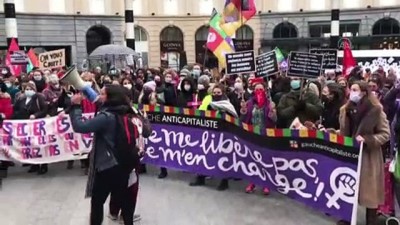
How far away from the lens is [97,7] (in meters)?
39.8

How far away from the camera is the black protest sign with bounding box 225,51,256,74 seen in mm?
9805

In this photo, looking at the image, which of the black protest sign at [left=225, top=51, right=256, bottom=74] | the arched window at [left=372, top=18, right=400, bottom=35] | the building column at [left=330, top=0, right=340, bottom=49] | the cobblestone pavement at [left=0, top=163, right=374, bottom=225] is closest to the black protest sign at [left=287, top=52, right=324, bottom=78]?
the black protest sign at [left=225, top=51, right=256, bottom=74]

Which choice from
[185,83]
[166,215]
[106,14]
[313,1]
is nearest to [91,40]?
[106,14]

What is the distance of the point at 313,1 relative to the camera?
135 ft

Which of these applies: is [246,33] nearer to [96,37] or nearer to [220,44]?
[96,37]

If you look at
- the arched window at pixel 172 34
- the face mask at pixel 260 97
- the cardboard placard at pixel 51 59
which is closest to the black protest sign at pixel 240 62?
the face mask at pixel 260 97

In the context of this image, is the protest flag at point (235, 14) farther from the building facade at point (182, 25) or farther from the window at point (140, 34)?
the window at point (140, 34)

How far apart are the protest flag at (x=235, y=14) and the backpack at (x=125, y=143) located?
1047 cm

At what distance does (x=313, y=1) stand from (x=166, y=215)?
121 feet

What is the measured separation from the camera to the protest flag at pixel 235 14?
15.6 metres

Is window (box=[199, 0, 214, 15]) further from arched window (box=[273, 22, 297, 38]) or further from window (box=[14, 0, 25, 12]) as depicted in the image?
window (box=[14, 0, 25, 12])

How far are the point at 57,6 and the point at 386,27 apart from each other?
23.2 m

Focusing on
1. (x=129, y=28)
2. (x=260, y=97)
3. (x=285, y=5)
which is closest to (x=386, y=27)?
(x=285, y=5)

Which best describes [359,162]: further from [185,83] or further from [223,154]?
[185,83]
